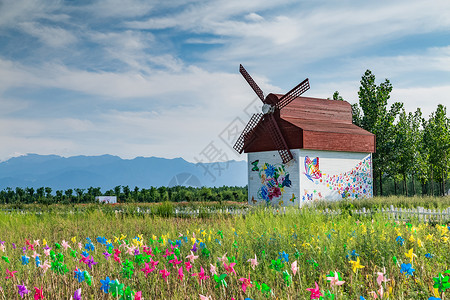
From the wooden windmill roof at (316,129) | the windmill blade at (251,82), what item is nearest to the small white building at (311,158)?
the wooden windmill roof at (316,129)

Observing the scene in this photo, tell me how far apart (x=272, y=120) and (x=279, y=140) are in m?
1.33

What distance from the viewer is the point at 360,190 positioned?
2506cm

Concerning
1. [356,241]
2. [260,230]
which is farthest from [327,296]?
[260,230]

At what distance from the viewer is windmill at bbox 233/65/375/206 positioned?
74.2 ft

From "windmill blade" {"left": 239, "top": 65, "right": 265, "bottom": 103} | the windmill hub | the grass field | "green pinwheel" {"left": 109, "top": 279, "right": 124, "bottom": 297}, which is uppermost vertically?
"windmill blade" {"left": 239, "top": 65, "right": 265, "bottom": 103}

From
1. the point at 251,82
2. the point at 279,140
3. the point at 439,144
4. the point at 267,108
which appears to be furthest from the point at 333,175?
the point at 439,144

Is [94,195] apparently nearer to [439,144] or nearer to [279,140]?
[279,140]

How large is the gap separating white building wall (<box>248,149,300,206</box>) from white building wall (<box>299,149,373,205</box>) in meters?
0.41

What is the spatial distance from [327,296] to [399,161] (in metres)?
31.7

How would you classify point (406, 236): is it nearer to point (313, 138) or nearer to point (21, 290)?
point (21, 290)

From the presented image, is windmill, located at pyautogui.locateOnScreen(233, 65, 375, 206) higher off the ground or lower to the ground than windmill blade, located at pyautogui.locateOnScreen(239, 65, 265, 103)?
lower

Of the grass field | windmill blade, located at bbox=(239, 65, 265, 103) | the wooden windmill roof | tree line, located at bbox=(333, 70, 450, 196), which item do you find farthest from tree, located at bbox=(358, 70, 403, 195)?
the grass field

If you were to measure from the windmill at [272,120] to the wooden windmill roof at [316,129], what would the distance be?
23 cm

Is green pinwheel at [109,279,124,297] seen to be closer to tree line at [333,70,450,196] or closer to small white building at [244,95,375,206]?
small white building at [244,95,375,206]
